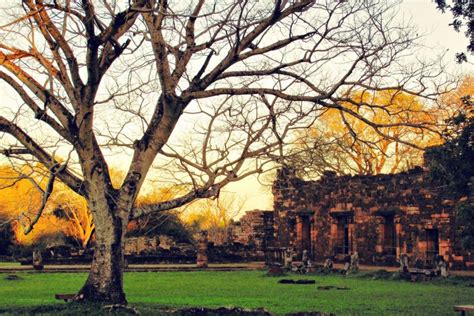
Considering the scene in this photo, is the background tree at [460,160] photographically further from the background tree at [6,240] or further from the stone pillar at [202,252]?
the background tree at [6,240]

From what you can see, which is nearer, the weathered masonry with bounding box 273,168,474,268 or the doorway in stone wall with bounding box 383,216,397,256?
the weathered masonry with bounding box 273,168,474,268

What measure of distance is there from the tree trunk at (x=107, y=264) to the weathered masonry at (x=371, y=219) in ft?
51.1

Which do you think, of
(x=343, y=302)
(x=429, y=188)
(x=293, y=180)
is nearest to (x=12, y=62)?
(x=343, y=302)

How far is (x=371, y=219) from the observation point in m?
36.1

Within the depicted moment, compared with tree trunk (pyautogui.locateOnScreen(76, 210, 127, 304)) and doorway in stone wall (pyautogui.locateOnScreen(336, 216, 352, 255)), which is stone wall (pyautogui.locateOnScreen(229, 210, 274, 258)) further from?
tree trunk (pyautogui.locateOnScreen(76, 210, 127, 304))

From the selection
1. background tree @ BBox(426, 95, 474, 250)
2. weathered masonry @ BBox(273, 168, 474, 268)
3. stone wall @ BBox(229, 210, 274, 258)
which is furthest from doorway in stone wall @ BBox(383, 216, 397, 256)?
background tree @ BBox(426, 95, 474, 250)

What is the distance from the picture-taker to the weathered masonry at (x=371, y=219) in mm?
31498

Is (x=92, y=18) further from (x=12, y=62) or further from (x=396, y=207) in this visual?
(x=396, y=207)

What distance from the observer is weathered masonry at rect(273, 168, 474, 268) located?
103 ft

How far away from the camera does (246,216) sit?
4866cm

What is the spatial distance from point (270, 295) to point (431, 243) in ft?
50.2

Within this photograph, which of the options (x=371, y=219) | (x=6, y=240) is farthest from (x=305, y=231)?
(x=6, y=240)

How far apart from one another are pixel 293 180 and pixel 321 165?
26828mm

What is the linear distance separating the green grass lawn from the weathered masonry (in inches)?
246
